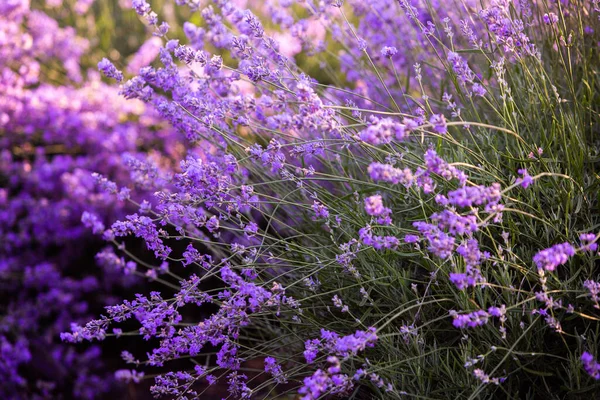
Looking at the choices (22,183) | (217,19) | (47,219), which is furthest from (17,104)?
(217,19)

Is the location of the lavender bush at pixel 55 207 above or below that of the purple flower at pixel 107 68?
below

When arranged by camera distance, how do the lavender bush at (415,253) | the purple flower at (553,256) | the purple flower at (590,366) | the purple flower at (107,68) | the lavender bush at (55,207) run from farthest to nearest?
the lavender bush at (55,207)
the purple flower at (107,68)
the lavender bush at (415,253)
the purple flower at (590,366)
the purple flower at (553,256)

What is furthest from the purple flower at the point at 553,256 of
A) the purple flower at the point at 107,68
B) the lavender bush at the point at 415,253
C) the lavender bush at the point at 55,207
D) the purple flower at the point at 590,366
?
the lavender bush at the point at 55,207

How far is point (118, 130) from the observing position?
409 cm

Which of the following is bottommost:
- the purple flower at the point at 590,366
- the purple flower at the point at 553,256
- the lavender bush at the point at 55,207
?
the lavender bush at the point at 55,207

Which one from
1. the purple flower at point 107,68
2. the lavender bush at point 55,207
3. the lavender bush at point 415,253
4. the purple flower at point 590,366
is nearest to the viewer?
the purple flower at point 590,366

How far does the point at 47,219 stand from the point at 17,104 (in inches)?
33.8

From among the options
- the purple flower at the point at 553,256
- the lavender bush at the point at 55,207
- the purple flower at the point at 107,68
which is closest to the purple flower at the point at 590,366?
the purple flower at the point at 553,256

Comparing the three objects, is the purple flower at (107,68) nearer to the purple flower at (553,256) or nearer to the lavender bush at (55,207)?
the lavender bush at (55,207)

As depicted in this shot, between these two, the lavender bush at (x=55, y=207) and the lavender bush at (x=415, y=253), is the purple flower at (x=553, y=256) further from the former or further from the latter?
the lavender bush at (x=55, y=207)

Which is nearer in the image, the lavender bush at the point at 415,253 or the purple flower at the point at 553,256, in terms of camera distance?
the purple flower at the point at 553,256

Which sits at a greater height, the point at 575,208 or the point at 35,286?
the point at 575,208

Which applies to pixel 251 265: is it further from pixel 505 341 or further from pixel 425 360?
pixel 505 341

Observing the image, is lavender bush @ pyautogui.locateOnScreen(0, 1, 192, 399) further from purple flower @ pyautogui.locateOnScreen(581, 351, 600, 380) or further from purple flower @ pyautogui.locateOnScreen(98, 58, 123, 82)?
purple flower @ pyautogui.locateOnScreen(581, 351, 600, 380)
